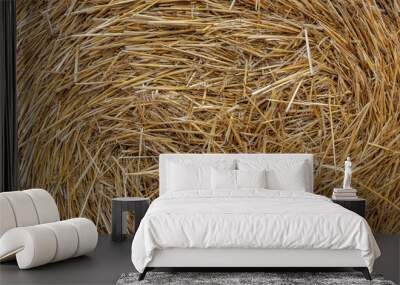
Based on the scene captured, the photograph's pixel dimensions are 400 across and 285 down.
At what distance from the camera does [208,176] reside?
6.08 meters

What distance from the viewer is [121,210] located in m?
5.98

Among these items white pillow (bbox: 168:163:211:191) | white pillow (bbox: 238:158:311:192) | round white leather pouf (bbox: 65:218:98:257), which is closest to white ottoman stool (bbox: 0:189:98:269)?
round white leather pouf (bbox: 65:218:98:257)

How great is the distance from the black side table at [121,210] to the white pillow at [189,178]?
0.31 m

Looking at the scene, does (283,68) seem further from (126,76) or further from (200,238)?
(200,238)

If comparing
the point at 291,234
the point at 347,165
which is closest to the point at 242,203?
the point at 291,234

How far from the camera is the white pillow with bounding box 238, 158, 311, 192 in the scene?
604cm

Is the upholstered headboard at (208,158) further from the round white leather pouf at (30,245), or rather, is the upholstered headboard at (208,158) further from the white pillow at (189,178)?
the round white leather pouf at (30,245)

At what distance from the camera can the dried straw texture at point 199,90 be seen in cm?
637

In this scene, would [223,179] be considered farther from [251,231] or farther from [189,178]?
[251,231]

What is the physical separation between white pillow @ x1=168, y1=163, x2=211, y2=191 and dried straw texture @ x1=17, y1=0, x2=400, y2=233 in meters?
0.39

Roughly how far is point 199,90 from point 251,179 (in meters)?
1.07

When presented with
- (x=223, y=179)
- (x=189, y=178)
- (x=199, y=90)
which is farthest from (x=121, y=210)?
(x=199, y=90)

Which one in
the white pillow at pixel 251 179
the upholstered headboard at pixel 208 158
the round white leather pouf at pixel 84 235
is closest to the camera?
the round white leather pouf at pixel 84 235

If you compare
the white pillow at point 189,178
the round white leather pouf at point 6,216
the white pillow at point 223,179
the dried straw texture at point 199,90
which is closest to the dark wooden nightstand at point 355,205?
the dried straw texture at point 199,90
